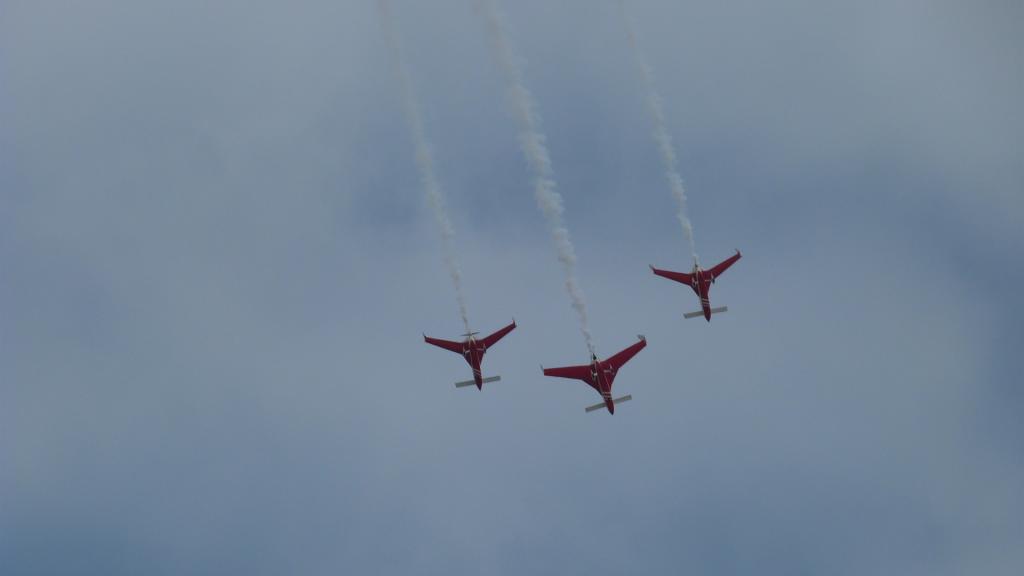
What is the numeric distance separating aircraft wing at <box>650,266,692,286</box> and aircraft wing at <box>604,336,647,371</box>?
715cm

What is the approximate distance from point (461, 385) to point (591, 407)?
27.1 ft

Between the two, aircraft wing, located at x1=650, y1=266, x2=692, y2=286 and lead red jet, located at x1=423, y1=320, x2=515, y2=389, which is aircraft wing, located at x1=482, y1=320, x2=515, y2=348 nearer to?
lead red jet, located at x1=423, y1=320, x2=515, y2=389

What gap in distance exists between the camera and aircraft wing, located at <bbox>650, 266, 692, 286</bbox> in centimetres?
7812

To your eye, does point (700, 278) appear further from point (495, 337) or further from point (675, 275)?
point (495, 337)

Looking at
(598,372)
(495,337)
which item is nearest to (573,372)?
(598,372)

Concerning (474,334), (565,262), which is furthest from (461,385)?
(565,262)

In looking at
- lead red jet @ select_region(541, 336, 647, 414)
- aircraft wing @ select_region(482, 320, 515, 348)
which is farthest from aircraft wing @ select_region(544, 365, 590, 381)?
aircraft wing @ select_region(482, 320, 515, 348)

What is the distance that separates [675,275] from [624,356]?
822 centimetres

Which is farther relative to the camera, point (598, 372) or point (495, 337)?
point (495, 337)

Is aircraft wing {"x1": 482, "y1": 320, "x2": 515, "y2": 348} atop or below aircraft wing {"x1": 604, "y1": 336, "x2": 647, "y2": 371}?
atop

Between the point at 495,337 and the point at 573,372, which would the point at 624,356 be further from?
the point at 495,337

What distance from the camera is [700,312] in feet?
252

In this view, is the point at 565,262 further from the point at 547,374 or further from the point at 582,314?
the point at 547,374

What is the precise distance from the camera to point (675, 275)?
78.2 meters
